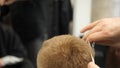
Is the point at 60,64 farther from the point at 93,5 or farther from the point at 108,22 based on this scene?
the point at 93,5

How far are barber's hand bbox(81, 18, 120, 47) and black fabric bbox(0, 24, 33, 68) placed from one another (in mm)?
1199

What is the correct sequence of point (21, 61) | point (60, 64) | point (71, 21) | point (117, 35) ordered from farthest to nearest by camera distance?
point (71, 21) → point (21, 61) → point (117, 35) → point (60, 64)

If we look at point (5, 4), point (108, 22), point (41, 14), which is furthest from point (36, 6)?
point (108, 22)

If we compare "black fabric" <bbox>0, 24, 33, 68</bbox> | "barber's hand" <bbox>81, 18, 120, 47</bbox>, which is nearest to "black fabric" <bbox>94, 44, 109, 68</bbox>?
"barber's hand" <bbox>81, 18, 120, 47</bbox>

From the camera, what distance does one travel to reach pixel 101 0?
1803 mm

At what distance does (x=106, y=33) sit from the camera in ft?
1.64

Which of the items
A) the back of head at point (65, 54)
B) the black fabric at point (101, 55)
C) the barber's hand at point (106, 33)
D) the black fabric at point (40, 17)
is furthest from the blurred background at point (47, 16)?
the back of head at point (65, 54)

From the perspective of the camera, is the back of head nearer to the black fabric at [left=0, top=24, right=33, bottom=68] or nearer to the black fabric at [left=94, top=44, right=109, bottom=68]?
the black fabric at [left=94, top=44, right=109, bottom=68]

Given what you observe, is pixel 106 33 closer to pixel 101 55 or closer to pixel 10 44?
pixel 101 55

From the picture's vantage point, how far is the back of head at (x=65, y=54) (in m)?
0.41

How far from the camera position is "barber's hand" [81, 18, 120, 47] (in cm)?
49

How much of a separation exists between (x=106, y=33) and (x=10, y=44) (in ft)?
4.31

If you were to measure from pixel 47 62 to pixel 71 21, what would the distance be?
5.18ft

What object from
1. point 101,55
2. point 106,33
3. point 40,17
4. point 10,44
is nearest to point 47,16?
point 40,17
